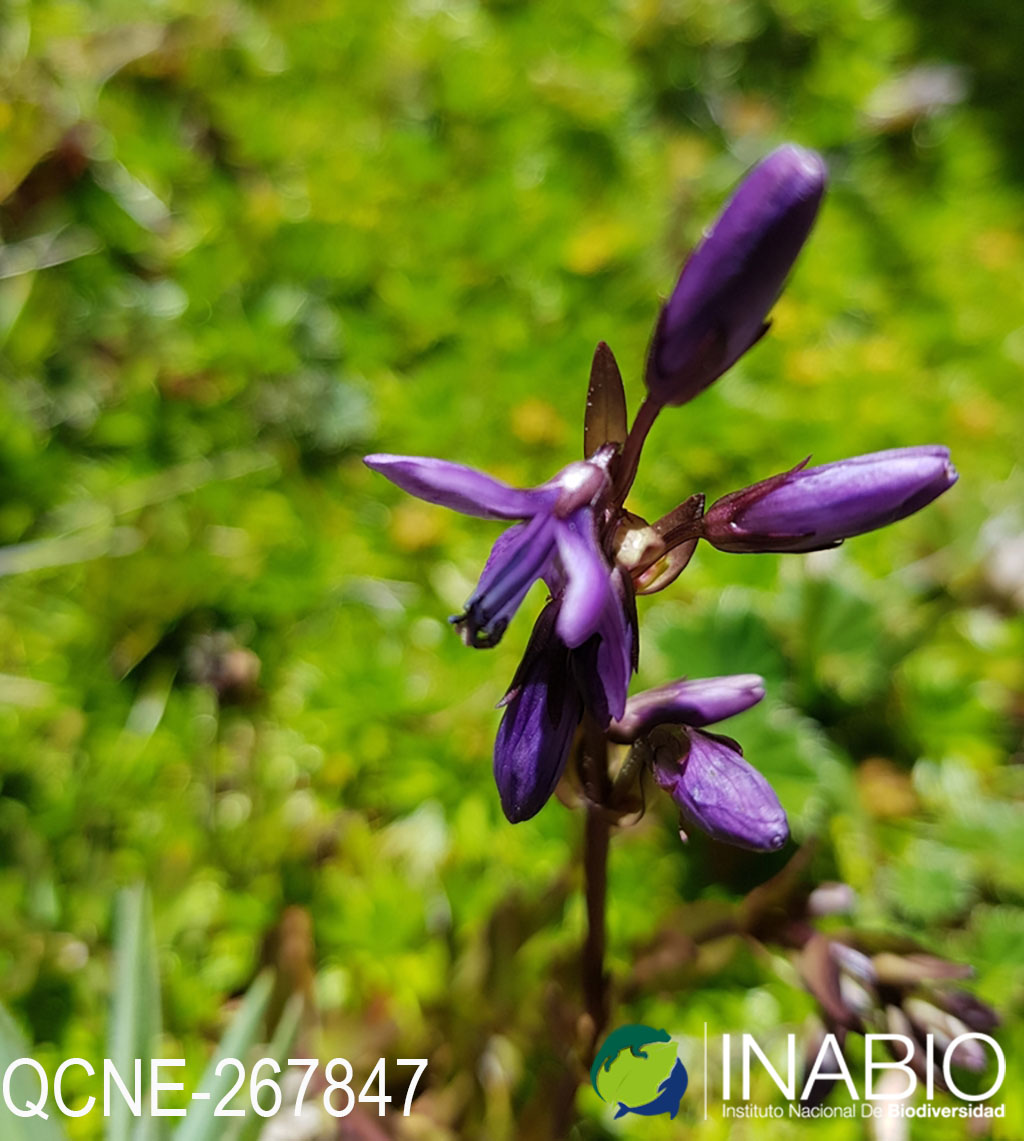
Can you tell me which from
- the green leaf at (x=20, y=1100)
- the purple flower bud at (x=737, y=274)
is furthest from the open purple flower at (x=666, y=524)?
the green leaf at (x=20, y=1100)

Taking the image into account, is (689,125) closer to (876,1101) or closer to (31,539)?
(31,539)

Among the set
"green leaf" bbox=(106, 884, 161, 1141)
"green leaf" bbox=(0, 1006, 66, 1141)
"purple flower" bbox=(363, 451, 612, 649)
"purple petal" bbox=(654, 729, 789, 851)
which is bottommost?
"green leaf" bbox=(0, 1006, 66, 1141)

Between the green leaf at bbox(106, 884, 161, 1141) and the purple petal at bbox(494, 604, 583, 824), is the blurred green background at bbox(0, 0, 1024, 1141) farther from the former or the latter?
the purple petal at bbox(494, 604, 583, 824)

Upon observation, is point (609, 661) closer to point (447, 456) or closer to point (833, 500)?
point (833, 500)

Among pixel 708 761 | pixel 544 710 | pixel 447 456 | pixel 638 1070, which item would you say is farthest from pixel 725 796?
pixel 447 456

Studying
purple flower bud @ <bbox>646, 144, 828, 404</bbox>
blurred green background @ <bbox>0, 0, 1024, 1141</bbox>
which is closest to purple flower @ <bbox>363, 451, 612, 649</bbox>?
purple flower bud @ <bbox>646, 144, 828, 404</bbox>

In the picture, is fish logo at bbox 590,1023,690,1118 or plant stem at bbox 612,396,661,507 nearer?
plant stem at bbox 612,396,661,507
